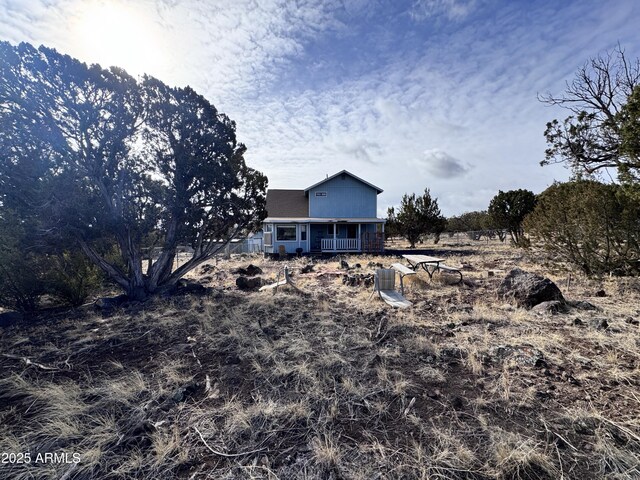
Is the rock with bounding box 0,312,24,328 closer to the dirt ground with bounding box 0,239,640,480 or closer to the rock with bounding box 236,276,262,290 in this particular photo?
the dirt ground with bounding box 0,239,640,480

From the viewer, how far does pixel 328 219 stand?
72.7 feet

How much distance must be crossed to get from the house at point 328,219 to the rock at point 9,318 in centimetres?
1474

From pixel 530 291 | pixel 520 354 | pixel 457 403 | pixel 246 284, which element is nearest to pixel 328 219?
pixel 246 284

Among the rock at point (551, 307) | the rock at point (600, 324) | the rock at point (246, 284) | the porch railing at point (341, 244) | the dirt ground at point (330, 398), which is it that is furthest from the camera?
the porch railing at point (341, 244)

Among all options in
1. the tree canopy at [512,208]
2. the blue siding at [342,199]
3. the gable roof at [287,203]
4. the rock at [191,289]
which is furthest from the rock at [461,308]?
the tree canopy at [512,208]

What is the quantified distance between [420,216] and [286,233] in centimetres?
1191

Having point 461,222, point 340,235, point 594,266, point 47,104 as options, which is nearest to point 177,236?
point 47,104

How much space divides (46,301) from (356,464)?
1051 cm

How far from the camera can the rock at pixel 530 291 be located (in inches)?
245

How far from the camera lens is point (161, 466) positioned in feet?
7.29

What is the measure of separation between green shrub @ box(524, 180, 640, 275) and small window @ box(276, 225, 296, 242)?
51.7 feet

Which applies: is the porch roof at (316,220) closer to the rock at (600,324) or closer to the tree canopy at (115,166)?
the tree canopy at (115,166)

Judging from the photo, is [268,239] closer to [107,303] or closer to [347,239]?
[347,239]

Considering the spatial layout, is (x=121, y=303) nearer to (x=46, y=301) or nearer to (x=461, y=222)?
(x=46, y=301)
